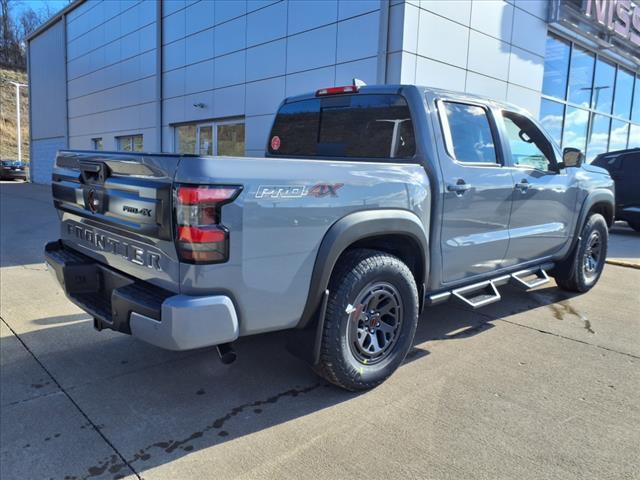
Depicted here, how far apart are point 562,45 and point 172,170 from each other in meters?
14.8

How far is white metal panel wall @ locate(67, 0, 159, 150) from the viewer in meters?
17.8

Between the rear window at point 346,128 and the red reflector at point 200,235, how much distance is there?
1.70 metres

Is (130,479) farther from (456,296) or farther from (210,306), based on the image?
(456,296)

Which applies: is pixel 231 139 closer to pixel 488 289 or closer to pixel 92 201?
pixel 488 289

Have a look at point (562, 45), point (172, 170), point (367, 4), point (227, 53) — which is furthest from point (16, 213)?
point (562, 45)

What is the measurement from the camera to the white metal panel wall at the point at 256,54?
1025 cm

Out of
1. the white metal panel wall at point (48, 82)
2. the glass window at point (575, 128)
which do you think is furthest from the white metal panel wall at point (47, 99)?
the glass window at point (575, 128)

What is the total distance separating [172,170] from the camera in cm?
241

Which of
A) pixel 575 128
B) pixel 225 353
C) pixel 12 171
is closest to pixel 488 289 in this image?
pixel 225 353

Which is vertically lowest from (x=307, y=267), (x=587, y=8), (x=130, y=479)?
(x=130, y=479)

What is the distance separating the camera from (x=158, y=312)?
96.1 inches

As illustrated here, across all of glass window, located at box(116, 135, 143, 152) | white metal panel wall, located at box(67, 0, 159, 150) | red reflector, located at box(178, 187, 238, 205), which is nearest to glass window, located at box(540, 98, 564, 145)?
white metal panel wall, located at box(67, 0, 159, 150)

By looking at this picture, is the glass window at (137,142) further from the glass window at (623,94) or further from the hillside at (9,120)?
the hillside at (9,120)

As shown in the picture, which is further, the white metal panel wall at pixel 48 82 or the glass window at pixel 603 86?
the white metal panel wall at pixel 48 82
